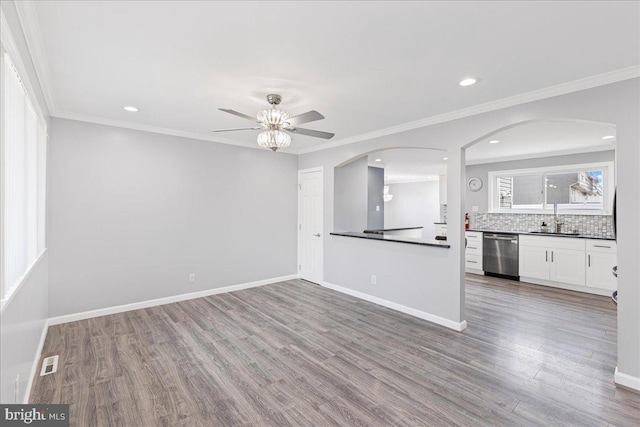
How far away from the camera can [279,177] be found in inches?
221

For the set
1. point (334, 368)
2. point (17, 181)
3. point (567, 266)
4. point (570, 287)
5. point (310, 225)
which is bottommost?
point (334, 368)

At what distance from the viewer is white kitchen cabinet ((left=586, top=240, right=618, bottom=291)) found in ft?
15.4

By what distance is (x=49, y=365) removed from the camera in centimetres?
266

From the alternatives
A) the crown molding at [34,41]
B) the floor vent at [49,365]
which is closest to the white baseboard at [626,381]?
the floor vent at [49,365]

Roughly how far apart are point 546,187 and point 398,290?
4317 mm

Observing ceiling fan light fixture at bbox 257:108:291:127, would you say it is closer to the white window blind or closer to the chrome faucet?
the white window blind

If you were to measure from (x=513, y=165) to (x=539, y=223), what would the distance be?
131 centimetres

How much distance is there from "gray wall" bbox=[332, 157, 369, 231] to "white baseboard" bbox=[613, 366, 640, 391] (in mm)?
3694

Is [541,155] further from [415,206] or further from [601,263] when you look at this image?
[415,206]

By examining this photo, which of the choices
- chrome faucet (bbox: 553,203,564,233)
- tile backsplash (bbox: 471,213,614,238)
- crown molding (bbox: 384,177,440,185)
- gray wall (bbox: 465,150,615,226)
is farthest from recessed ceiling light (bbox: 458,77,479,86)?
crown molding (bbox: 384,177,440,185)

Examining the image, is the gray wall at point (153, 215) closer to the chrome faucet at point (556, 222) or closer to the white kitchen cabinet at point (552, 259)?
the white kitchen cabinet at point (552, 259)

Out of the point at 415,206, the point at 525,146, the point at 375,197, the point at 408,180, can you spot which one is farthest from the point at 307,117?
the point at 415,206

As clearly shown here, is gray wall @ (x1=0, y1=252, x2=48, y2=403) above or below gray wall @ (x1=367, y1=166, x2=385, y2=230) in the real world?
below

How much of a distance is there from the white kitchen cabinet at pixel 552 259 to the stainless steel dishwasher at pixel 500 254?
0.39ft
